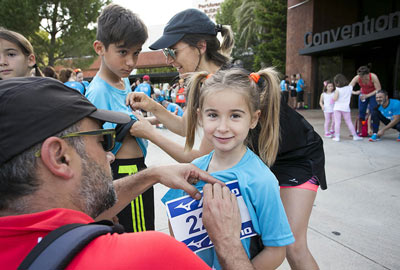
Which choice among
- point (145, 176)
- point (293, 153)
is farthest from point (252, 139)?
point (145, 176)

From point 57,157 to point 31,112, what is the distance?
16 cm

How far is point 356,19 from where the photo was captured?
17281mm

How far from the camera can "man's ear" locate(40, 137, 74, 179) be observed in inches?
33.5

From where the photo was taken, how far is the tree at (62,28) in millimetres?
20820

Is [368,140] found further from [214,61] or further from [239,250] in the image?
[239,250]

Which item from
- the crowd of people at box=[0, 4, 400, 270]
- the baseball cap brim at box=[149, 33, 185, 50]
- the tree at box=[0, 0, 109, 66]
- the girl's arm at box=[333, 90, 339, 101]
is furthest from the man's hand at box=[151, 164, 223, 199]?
the tree at box=[0, 0, 109, 66]

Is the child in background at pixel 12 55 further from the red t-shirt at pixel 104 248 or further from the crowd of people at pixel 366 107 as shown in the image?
the crowd of people at pixel 366 107

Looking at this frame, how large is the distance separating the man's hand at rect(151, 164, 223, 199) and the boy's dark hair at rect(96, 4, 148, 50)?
102cm

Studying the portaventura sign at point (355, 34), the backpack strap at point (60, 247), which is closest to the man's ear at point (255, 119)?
the backpack strap at point (60, 247)

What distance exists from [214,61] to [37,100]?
1.51 meters

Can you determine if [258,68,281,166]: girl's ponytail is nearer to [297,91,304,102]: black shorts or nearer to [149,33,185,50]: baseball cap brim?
[149,33,185,50]: baseball cap brim

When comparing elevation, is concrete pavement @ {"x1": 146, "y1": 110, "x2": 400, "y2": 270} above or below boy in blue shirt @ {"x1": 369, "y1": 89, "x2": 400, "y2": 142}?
below

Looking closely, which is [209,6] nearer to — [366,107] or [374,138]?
[366,107]

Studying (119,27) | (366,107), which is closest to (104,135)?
(119,27)
